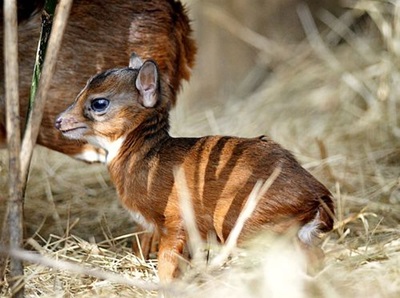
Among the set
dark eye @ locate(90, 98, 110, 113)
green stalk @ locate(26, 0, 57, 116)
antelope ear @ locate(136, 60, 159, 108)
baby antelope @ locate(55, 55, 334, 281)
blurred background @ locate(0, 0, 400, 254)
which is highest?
green stalk @ locate(26, 0, 57, 116)

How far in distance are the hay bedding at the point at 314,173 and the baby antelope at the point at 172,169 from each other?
5.5 inches

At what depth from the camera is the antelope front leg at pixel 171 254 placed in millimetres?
4195

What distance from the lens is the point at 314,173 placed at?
5.76 metres

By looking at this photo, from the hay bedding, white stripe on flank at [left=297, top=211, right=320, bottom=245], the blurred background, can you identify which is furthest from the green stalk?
the blurred background

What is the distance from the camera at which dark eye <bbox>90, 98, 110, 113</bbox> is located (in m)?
4.39

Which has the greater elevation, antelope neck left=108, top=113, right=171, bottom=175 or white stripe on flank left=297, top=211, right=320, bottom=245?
antelope neck left=108, top=113, right=171, bottom=175

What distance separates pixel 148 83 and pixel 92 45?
2.67 ft

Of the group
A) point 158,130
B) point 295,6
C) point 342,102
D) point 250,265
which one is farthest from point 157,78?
point 295,6

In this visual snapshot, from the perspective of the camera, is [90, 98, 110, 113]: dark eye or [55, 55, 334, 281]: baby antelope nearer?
[55, 55, 334, 281]: baby antelope

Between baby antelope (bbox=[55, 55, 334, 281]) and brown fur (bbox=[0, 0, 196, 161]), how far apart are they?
55 centimetres

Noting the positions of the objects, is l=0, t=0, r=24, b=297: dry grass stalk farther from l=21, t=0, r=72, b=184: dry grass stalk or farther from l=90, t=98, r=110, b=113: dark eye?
l=90, t=98, r=110, b=113: dark eye

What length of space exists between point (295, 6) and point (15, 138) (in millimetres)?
4100

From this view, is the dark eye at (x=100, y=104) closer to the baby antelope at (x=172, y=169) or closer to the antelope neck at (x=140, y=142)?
the baby antelope at (x=172, y=169)

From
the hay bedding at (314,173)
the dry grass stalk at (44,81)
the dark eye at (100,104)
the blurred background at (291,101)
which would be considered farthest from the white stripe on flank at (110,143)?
the blurred background at (291,101)
